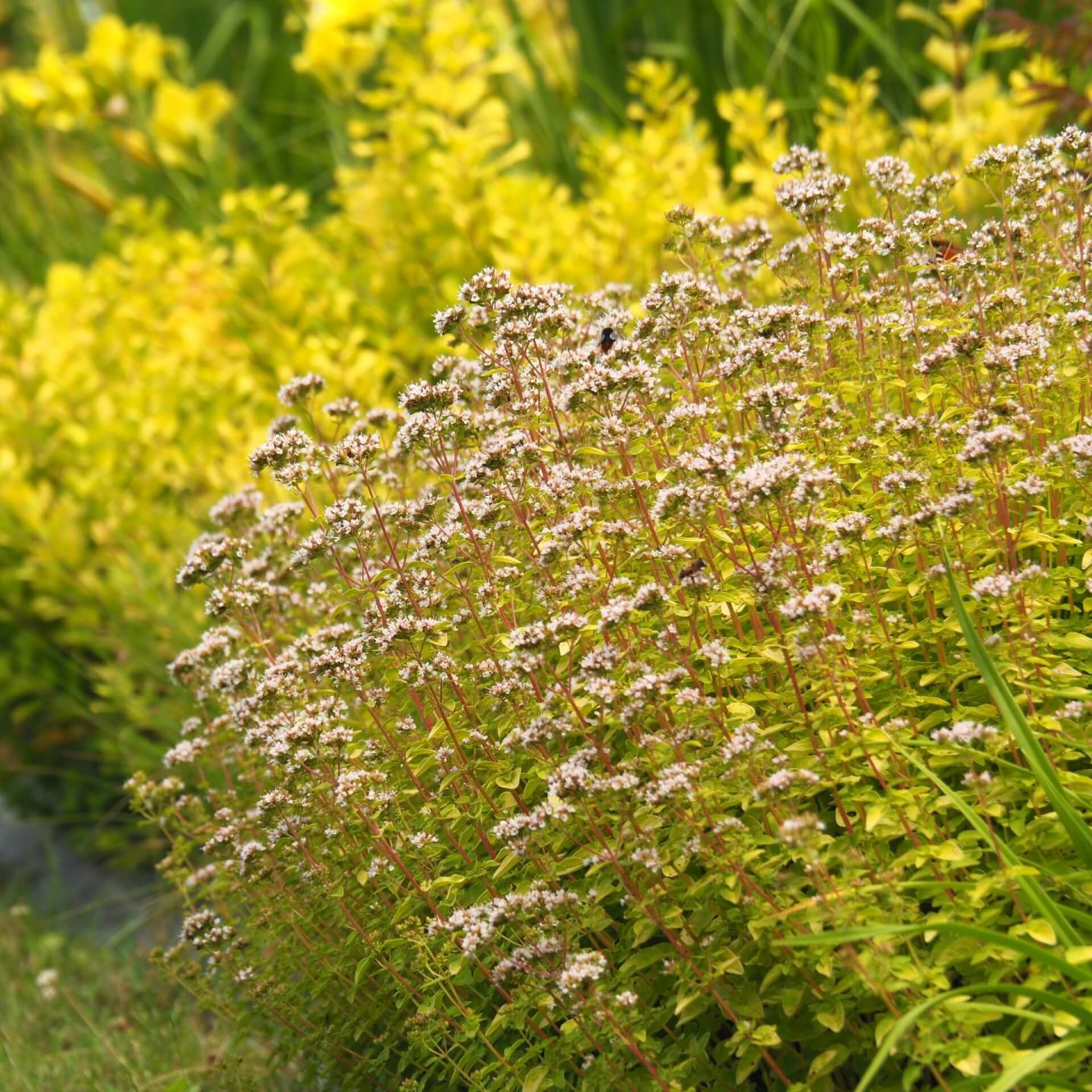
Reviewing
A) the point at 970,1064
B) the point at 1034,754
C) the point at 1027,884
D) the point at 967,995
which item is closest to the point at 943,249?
the point at 1034,754

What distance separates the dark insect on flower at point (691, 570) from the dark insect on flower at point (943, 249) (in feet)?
3.60

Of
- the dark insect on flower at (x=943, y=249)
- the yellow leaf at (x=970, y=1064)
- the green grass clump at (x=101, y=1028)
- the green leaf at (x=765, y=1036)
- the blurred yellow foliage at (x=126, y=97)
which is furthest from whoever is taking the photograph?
the blurred yellow foliage at (x=126, y=97)

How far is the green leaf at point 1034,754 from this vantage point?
231 cm

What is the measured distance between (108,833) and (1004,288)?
4532 millimetres

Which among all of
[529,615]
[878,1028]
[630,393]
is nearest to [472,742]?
[529,615]

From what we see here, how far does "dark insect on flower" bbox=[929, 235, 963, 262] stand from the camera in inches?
129

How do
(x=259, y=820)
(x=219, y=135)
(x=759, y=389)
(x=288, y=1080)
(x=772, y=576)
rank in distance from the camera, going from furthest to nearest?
(x=219, y=135) → (x=288, y=1080) → (x=259, y=820) → (x=759, y=389) → (x=772, y=576)

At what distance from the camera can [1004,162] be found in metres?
3.06

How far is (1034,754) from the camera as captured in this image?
2.32 m

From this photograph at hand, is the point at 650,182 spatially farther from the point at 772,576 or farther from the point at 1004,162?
the point at 772,576

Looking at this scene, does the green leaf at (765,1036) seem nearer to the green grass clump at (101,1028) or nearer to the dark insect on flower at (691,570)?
the dark insect on flower at (691,570)

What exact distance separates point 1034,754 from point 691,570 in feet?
2.34

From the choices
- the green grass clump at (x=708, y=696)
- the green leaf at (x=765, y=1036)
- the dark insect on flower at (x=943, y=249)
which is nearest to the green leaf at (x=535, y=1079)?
the green grass clump at (x=708, y=696)

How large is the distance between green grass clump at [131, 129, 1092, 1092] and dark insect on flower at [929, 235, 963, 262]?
0.09 ft
